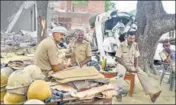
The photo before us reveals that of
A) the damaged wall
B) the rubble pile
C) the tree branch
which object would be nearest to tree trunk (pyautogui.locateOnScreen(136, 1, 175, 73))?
the tree branch

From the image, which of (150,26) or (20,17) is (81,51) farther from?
(20,17)

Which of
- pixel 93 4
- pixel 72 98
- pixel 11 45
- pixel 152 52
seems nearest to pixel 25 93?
pixel 72 98

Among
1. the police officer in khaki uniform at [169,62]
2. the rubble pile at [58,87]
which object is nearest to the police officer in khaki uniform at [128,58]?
the police officer in khaki uniform at [169,62]

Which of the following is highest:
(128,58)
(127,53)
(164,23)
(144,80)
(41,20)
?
(41,20)

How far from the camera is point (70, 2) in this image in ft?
99.5

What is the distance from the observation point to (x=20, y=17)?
22969 mm

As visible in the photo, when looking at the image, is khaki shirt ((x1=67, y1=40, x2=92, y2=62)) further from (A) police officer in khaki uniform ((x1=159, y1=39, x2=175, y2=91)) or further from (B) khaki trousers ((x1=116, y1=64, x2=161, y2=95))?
(A) police officer in khaki uniform ((x1=159, y1=39, x2=175, y2=91))

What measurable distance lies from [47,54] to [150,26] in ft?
19.1

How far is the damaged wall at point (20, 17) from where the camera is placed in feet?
71.5

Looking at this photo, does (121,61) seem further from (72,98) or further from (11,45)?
(11,45)

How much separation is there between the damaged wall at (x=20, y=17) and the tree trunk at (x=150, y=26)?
13.6 metres

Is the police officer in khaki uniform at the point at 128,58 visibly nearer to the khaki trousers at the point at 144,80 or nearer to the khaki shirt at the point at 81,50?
the khaki trousers at the point at 144,80

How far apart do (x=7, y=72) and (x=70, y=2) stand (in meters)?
26.7

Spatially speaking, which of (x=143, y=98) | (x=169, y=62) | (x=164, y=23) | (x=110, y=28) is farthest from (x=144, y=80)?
(x=110, y=28)
